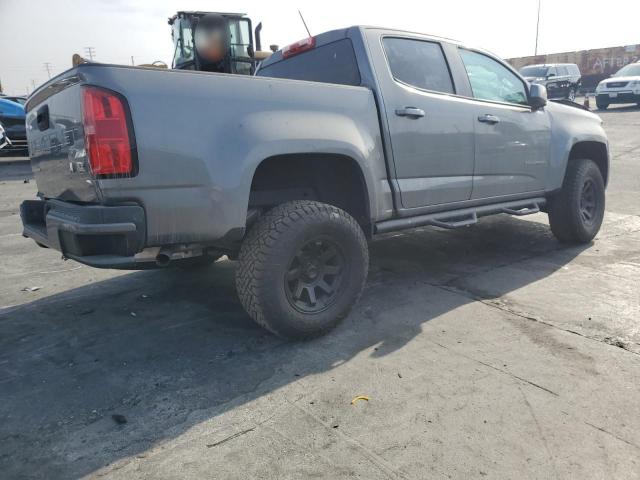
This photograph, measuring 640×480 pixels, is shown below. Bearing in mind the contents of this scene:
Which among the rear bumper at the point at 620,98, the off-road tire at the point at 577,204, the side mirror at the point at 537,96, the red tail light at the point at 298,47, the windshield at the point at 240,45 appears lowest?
the off-road tire at the point at 577,204

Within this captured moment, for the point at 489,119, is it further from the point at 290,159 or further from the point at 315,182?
the point at 290,159

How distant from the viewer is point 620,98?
20625 mm

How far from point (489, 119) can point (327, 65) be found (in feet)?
4.61

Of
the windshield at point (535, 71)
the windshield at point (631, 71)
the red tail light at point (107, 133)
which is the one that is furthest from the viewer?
the windshield at point (535, 71)

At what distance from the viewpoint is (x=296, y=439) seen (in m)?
2.25

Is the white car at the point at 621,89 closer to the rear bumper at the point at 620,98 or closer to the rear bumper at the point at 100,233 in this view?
the rear bumper at the point at 620,98

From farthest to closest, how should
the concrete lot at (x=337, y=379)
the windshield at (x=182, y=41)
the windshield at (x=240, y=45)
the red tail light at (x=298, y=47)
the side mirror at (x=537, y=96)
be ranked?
the windshield at (x=240, y=45) → the windshield at (x=182, y=41) → the side mirror at (x=537, y=96) → the red tail light at (x=298, y=47) → the concrete lot at (x=337, y=379)

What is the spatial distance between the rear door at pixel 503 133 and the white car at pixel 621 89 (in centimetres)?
1889

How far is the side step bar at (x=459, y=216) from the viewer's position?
3719 mm

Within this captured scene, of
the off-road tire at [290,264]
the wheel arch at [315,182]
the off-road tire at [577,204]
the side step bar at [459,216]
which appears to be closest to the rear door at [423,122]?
the side step bar at [459,216]

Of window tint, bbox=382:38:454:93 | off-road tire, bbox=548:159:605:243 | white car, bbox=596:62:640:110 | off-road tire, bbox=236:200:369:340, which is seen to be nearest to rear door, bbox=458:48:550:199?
window tint, bbox=382:38:454:93

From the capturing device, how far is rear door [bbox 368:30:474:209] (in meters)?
3.62

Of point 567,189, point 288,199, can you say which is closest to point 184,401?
point 288,199

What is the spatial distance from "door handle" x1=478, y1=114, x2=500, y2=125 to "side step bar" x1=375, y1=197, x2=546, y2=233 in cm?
70
